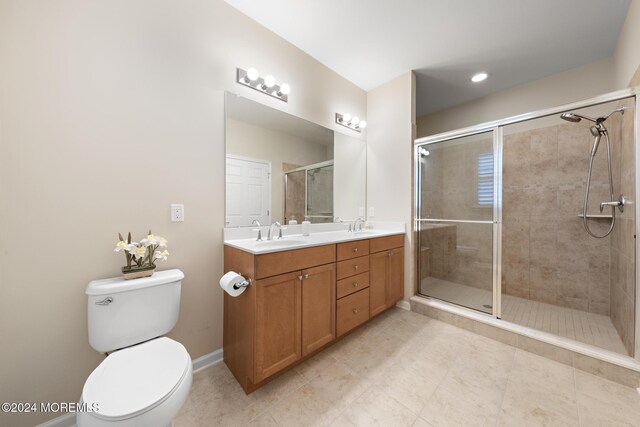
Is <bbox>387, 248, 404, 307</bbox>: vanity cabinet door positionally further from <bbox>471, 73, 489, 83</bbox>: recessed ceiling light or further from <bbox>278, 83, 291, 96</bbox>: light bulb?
<bbox>471, 73, 489, 83</bbox>: recessed ceiling light

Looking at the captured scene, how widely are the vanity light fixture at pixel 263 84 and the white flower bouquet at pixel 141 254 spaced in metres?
1.31

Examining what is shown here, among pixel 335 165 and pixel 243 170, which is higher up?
pixel 335 165

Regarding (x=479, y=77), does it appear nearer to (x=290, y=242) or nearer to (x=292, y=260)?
(x=290, y=242)

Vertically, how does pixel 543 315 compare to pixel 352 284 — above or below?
below

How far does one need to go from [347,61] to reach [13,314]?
116 inches

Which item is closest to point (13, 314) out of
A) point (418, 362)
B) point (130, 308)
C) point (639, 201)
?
point (130, 308)

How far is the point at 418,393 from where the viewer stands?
135cm

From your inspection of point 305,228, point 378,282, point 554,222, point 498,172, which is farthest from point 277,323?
point 554,222

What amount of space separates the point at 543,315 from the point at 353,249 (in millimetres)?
2087

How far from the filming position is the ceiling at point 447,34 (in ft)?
5.49

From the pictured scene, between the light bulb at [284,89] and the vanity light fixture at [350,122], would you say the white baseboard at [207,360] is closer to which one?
the light bulb at [284,89]

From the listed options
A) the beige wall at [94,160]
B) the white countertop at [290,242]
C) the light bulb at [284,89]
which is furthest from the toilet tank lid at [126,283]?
the light bulb at [284,89]

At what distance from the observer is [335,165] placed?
248cm

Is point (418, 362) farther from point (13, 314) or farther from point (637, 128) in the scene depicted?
point (13, 314)
